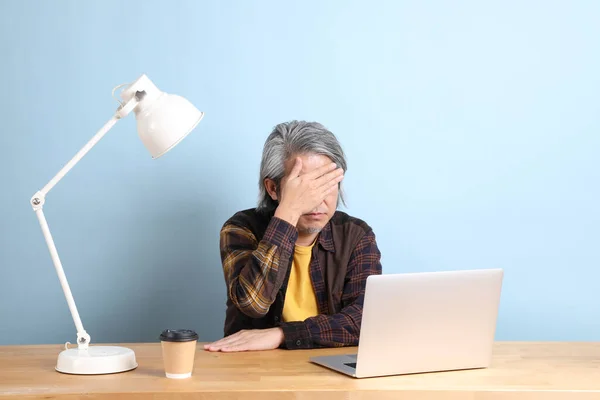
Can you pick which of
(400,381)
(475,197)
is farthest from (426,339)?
(475,197)

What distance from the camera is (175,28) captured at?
2564mm

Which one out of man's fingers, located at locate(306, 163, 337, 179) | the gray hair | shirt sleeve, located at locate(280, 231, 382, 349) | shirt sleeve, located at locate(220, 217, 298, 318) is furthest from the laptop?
the gray hair

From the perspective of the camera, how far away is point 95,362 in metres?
1.52

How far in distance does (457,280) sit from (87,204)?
4.88 feet

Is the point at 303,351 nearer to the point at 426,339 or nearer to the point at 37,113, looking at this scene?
the point at 426,339

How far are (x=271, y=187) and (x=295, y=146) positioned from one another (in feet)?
0.55

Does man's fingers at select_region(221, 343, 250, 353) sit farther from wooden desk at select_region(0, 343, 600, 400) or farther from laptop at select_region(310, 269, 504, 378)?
laptop at select_region(310, 269, 504, 378)

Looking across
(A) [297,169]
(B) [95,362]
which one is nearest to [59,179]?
(B) [95,362]

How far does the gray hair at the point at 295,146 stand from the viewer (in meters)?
2.14

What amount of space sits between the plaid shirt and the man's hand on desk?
0.08ft

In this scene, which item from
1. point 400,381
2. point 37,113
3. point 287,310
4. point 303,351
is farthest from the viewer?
point 37,113

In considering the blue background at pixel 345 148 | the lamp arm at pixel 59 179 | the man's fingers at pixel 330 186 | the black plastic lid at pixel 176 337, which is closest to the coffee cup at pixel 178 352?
the black plastic lid at pixel 176 337

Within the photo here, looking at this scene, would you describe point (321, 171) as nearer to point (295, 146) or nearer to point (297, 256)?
point (295, 146)

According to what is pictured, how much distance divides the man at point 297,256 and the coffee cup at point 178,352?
311 millimetres
